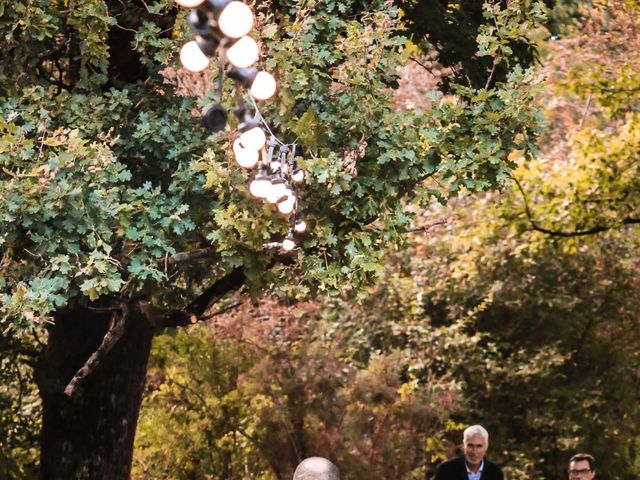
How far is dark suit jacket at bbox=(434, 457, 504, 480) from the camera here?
7980 millimetres

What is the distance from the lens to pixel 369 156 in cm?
857

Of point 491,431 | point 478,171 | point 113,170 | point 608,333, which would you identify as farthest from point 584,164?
point 113,170

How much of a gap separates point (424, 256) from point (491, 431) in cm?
283

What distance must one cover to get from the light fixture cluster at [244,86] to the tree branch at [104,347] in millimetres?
1691

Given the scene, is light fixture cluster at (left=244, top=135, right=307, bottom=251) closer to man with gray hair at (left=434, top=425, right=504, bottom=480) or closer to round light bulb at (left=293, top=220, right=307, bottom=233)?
round light bulb at (left=293, top=220, right=307, bottom=233)

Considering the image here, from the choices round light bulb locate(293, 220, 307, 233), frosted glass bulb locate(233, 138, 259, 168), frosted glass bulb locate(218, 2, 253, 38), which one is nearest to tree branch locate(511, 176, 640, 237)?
round light bulb locate(293, 220, 307, 233)

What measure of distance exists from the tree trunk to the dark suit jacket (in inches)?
131

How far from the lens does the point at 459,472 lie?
8.00m

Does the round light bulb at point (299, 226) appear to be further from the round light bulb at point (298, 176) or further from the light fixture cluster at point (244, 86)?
the round light bulb at point (298, 176)

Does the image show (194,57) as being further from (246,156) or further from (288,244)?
(288,244)

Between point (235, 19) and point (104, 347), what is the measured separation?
16.9 ft

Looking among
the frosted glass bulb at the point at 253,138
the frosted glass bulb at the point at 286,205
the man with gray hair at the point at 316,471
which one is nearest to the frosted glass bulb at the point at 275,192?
the frosted glass bulb at the point at 286,205

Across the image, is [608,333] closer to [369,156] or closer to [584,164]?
[584,164]

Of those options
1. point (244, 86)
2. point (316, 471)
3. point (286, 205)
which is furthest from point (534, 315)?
point (316, 471)
